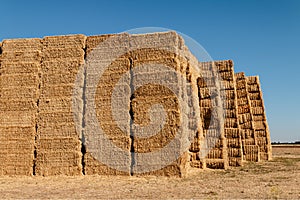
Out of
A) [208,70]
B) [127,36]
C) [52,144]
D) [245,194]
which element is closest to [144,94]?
[127,36]

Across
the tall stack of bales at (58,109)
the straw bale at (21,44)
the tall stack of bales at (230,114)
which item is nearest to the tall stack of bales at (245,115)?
the tall stack of bales at (230,114)

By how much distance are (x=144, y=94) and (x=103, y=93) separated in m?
1.49

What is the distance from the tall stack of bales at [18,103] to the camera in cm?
1245

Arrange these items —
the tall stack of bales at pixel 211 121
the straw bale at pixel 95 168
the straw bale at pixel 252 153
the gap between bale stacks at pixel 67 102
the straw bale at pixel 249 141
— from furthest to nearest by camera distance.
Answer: the straw bale at pixel 249 141 → the straw bale at pixel 252 153 → the tall stack of bales at pixel 211 121 → the gap between bale stacks at pixel 67 102 → the straw bale at pixel 95 168

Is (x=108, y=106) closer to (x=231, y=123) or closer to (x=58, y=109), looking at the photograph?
(x=58, y=109)

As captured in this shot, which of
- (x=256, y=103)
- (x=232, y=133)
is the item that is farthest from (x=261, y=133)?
(x=232, y=133)

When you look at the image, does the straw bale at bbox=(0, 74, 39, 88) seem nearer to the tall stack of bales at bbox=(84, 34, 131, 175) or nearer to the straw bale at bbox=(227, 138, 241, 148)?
the tall stack of bales at bbox=(84, 34, 131, 175)

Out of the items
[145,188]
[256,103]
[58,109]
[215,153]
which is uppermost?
[256,103]

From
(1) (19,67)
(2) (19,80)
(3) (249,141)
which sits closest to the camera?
(2) (19,80)

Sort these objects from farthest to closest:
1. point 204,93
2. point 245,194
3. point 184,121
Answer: point 204,93 < point 184,121 < point 245,194

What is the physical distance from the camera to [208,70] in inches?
704

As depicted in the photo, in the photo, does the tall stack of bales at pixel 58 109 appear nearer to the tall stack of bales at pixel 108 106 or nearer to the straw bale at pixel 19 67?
the straw bale at pixel 19 67

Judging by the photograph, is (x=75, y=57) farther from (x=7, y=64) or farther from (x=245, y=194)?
(x=245, y=194)

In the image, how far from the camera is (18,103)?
1293cm
